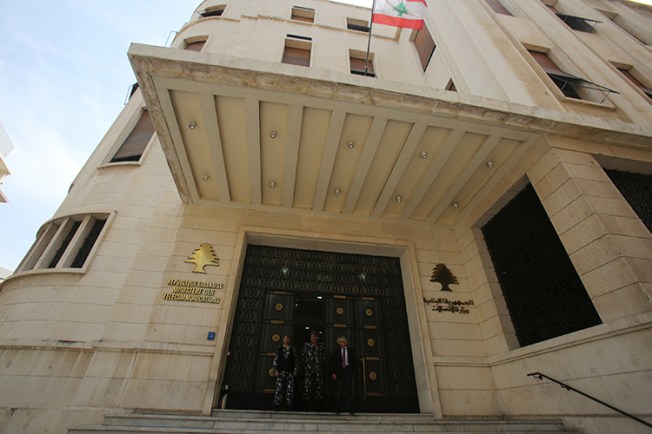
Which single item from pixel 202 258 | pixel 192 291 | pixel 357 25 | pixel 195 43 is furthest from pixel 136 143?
pixel 357 25

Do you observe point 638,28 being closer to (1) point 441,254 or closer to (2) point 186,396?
(1) point 441,254

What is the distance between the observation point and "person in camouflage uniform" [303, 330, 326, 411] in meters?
6.04

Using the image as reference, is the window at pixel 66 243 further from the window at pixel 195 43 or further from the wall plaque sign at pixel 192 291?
the window at pixel 195 43

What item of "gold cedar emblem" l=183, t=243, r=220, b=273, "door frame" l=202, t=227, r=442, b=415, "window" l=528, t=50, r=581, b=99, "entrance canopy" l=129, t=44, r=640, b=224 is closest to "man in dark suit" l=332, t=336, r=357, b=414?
"door frame" l=202, t=227, r=442, b=415

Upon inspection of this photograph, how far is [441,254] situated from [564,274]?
9.51ft

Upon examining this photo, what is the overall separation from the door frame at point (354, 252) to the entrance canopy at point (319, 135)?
0.90 metres

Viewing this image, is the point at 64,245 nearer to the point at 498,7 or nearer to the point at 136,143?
the point at 136,143

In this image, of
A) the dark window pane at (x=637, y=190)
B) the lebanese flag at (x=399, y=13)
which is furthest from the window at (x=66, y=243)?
the dark window pane at (x=637, y=190)

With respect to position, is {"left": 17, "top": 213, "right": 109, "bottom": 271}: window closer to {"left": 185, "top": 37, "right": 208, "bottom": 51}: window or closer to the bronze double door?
the bronze double door

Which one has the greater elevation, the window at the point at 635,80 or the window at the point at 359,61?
the window at the point at 359,61

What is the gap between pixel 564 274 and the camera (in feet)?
18.3

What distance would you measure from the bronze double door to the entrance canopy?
167cm

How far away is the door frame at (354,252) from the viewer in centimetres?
607

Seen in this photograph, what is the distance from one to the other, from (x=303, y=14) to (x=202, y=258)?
530 inches
